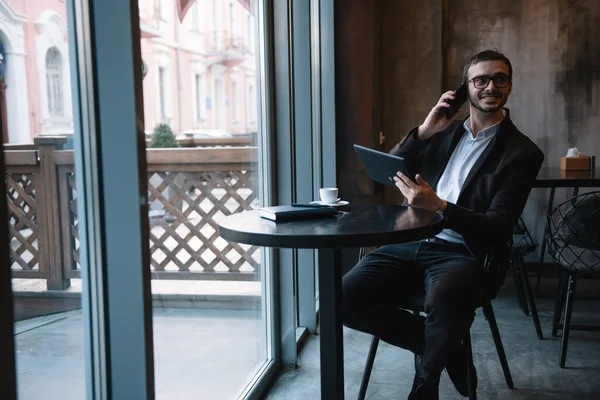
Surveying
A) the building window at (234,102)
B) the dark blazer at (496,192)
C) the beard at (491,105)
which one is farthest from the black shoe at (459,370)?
the building window at (234,102)

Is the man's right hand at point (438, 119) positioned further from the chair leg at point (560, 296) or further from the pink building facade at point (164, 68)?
the chair leg at point (560, 296)

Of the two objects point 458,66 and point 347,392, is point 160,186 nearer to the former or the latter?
point 347,392

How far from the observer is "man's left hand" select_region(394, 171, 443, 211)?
1.96 meters

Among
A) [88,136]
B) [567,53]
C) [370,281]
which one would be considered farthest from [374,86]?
[88,136]

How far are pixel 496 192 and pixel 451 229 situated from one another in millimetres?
238

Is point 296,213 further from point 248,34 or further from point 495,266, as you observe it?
point 248,34

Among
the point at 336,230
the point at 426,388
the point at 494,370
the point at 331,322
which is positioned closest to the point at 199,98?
the point at 336,230

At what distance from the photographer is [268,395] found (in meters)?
2.39

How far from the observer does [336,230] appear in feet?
4.91

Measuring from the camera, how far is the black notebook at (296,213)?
5.49 feet

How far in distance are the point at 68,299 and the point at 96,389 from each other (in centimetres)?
23

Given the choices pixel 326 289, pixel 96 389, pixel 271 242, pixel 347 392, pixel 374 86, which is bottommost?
pixel 347 392

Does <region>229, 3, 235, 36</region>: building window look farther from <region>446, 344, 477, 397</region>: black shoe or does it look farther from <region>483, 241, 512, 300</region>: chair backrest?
<region>446, 344, 477, 397</region>: black shoe

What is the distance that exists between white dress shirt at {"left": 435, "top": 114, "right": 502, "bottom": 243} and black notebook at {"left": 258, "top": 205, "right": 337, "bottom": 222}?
0.66 m
